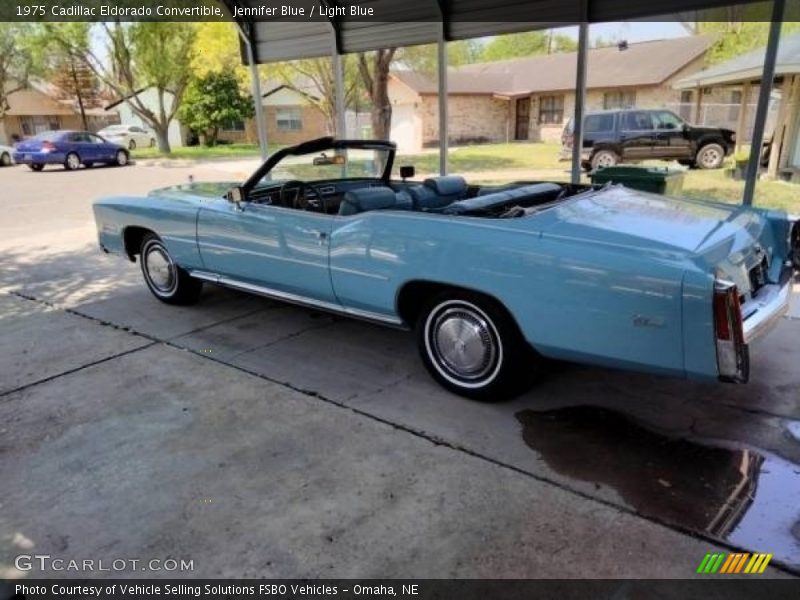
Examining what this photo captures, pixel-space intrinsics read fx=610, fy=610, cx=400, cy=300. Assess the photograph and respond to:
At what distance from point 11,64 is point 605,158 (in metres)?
37.5

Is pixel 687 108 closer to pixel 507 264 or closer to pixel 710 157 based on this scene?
pixel 710 157

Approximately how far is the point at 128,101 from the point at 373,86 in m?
13.7

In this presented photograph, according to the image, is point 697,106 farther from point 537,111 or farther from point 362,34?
point 362,34

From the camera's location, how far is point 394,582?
2.31 meters

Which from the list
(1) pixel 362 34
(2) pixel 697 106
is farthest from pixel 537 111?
(1) pixel 362 34

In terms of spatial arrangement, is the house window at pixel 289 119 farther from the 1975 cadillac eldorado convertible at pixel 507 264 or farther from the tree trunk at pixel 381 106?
the 1975 cadillac eldorado convertible at pixel 507 264

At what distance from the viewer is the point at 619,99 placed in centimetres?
2734

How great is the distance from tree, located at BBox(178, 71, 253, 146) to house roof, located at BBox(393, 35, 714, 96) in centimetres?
957

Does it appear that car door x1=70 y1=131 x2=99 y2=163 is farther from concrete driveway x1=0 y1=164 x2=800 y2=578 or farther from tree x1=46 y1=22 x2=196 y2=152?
concrete driveway x1=0 y1=164 x2=800 y2=578

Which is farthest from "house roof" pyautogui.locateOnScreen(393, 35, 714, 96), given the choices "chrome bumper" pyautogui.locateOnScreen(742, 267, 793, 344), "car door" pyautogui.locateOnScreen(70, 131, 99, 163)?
"chrome bumper" pyautogui.locateOnScreen(742, 267, 793, 344)

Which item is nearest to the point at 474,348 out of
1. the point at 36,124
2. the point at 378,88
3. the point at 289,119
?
the point at 378,88

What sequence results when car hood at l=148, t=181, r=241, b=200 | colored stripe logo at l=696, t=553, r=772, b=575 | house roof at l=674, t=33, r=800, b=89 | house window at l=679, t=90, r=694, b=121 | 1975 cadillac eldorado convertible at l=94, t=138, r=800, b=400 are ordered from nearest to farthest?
colored stripe logo at l=696, t=553, r=772, b=575, 1975 cadillac eldorado convertible at l=94, t=138, r=800, b=400, car hood at l=148, t=181, r=241, b=200, house roof at l=674, t=33, r=800, b=89, house window at l=679, t=90, r=694, b=121

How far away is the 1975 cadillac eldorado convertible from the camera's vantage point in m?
2.78

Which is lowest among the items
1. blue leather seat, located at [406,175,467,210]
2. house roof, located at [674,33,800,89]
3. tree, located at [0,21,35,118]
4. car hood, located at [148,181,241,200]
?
car hood, located at [148,181,241,200]
